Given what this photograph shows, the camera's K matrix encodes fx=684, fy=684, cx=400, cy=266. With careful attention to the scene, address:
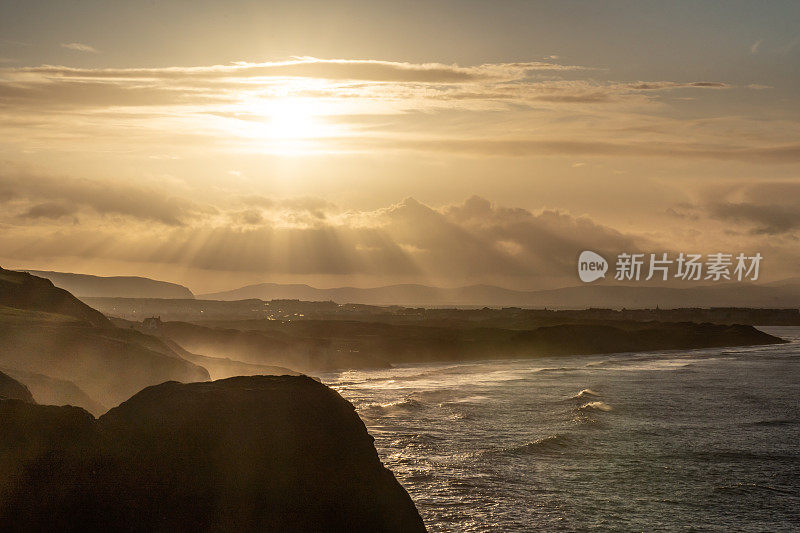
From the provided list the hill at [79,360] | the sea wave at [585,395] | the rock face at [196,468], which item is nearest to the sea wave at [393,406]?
the hill at [79,360]

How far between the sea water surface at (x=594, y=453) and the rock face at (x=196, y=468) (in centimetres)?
910

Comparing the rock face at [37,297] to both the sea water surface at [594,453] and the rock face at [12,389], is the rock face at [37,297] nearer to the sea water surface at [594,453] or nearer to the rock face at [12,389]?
the sea water surface at [594,453]

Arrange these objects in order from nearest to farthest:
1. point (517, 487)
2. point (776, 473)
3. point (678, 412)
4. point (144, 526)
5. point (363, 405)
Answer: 1. point (144, 526)
2. point (517, 487)
3. point (776, 473)
4. point (678, 412)
5. point (363, 405)

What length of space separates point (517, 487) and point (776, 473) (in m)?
12.1

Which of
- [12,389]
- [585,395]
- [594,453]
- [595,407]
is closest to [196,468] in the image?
[12,389]

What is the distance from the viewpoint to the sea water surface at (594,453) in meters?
23.8

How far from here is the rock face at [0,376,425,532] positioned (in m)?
12.0

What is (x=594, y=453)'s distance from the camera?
3425 cm

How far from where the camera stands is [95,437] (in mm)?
13070

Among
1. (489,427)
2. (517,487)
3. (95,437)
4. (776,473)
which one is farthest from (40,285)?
(776,473)

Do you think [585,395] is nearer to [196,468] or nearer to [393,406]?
[393,406]

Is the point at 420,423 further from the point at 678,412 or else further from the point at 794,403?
the point at 794,403

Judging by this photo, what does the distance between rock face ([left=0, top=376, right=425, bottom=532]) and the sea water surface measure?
29.9ft

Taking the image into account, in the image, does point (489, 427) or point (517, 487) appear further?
point (489, 427)
